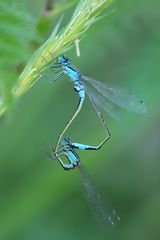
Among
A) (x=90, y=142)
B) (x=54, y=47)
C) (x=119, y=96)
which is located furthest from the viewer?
(x=90, y=142)

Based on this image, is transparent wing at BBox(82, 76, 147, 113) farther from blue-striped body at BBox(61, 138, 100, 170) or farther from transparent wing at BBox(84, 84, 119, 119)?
blue-striped body at BBox(61, 138, 100, 170)

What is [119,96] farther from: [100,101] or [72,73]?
[72,73]

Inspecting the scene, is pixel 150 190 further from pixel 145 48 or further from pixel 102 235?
pixel 145 48

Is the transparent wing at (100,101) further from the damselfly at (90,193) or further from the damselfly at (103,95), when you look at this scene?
the damselfly at (90,193)

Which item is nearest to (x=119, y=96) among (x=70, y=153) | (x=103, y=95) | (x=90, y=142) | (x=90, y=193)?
(x=103, y=95)

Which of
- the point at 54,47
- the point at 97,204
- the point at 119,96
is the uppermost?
the point at 119,96

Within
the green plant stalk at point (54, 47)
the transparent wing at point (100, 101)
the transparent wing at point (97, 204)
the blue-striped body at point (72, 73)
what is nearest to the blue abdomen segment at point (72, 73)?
the blue-striped body at point (72, 73)

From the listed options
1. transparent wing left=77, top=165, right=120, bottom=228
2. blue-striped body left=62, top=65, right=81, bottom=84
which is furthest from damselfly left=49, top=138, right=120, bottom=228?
blue-striped body left=62, top=65, right=81, bottom=84

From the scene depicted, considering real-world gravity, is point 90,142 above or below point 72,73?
below
